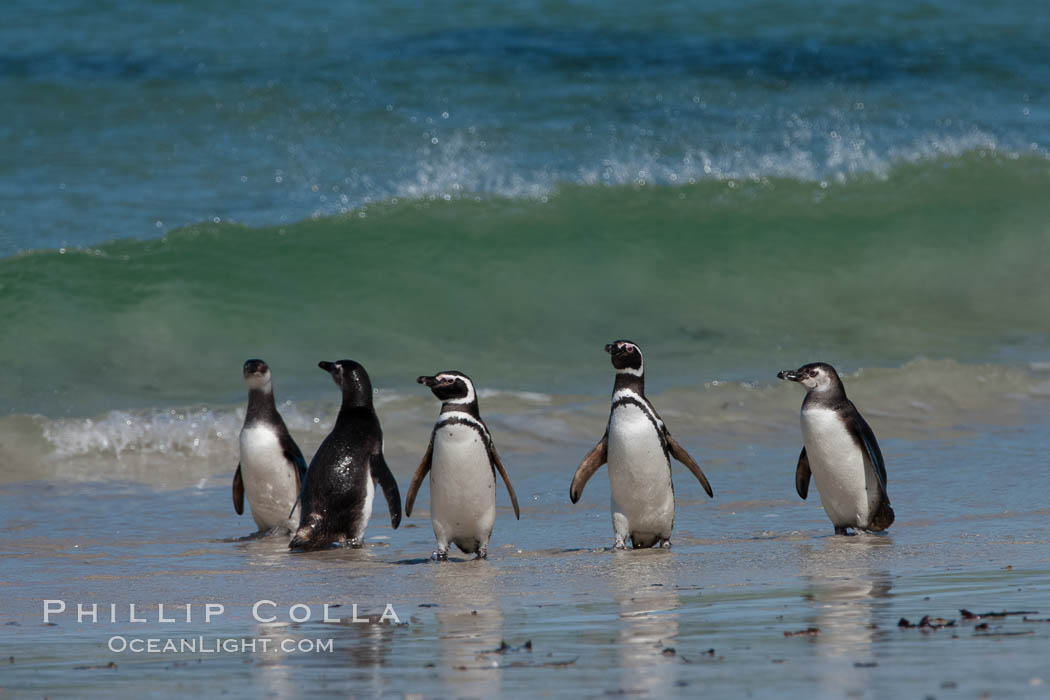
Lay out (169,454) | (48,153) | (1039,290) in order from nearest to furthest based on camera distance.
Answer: (169,454) < (1039,290) < (48,153)

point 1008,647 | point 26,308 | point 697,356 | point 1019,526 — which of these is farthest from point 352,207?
point 1008,647

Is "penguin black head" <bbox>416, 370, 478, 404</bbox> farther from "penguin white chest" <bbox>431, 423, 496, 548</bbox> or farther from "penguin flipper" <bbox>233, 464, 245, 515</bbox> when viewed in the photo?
"penguin flipper" <bbox>233, 464, 245, 515</bbox>

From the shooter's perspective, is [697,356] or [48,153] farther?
[48,153]

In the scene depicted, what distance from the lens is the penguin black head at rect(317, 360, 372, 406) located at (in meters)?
6.85

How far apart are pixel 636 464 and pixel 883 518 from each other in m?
1.00

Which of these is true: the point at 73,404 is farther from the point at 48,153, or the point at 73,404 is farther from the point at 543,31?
the point at 543,31

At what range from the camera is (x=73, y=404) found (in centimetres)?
1029

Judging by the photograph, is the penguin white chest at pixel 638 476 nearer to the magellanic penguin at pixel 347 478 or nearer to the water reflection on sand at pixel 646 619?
the water reflection on sand at pixel 646 619

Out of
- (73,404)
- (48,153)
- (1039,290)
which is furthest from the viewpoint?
(48,153)

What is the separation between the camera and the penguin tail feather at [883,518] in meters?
6.19

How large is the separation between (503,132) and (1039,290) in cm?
517

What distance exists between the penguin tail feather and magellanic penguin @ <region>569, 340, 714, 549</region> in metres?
0.66

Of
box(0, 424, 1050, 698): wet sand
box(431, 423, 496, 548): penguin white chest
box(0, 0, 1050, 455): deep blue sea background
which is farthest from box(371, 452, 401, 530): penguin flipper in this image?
box(0, 0, 1050, 455): deep blue sea background

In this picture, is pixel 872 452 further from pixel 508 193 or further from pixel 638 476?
pixel 508 193
